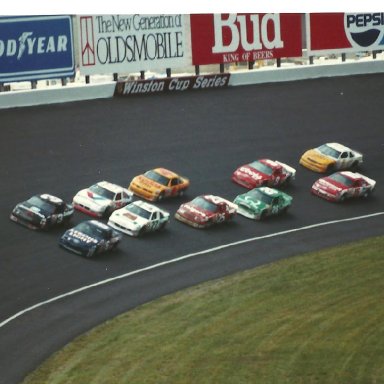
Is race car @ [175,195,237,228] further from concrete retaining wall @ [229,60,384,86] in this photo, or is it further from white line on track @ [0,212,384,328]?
concrete retaining wall @ [229,60,384,86]

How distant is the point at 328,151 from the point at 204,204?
9621mm

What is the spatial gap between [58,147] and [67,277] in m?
11.7

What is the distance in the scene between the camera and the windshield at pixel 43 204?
3123cm

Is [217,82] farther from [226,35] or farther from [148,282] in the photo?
[148,282]

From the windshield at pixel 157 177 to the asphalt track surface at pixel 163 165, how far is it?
37.8 inches

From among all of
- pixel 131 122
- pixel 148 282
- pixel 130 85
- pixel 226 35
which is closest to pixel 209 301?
pixel 148 282

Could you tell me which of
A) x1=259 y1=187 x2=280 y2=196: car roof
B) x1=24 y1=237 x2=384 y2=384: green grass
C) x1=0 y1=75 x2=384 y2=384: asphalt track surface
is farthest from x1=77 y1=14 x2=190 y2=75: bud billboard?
x1=24 y1=237 x2=384 y2=384: green grass

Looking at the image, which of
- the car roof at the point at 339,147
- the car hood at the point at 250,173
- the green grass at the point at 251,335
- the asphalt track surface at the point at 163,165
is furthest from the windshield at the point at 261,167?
the green grass at the point at 251,335

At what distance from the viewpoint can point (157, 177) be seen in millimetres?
35906

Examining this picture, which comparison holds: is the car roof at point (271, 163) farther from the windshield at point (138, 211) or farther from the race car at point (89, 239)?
the race car at point (89, 239)

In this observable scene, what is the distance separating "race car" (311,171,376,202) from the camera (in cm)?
3731

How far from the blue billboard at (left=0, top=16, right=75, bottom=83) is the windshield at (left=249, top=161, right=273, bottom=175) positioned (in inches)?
409

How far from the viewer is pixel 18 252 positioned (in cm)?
2933

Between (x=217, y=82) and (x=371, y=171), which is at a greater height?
(x=217, y=82)
